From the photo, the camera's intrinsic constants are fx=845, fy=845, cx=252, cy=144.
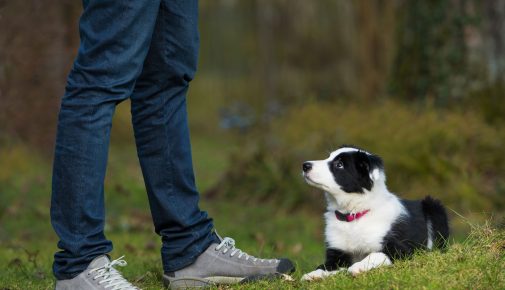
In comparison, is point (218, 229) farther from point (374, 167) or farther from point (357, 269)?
point (357, 269)

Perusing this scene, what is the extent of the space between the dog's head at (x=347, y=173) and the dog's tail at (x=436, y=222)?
1.04 ft

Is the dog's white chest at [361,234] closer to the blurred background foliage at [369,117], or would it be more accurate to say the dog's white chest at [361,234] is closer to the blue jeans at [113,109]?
the blue jeans at [113,109]

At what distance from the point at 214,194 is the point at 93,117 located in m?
6.62

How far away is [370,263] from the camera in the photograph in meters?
3.88

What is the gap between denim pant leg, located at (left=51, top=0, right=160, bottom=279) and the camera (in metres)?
3.38

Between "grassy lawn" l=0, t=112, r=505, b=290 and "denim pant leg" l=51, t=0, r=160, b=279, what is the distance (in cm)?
66

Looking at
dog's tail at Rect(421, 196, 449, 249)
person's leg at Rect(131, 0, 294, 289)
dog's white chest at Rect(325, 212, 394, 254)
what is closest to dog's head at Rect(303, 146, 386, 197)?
dog's white chest at Rect(325, 212, 394, 254)

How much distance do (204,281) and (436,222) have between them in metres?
1.30

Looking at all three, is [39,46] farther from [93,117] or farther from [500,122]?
[93,117]

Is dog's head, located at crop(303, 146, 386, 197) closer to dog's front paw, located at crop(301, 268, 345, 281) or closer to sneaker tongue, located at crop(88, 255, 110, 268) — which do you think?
dog's front paw, located at crop(301, 268, 345, 281)

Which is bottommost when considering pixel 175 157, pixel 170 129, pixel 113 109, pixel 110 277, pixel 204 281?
pixel 204 281

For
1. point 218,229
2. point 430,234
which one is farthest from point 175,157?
point 218,229

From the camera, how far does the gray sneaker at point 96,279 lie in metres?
3.49

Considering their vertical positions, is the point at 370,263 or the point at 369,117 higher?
the point at 370,263
